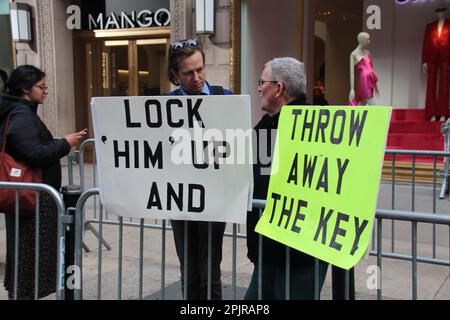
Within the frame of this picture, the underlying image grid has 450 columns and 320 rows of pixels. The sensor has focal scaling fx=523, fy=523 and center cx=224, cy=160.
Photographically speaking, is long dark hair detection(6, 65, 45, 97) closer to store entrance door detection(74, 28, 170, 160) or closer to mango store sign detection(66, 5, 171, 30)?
mango store sign detection(66, 5, 171, 30)

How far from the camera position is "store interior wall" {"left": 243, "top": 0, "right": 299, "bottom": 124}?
1060cm

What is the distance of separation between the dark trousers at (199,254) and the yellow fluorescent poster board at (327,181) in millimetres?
631

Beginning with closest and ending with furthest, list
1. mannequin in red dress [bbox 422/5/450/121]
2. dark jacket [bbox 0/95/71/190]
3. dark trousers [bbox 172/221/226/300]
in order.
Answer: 1. dark trousers [bbox 172/221/226/300]
2. dark jacket [bbox 0/95/71/190]
3. mannequin in red dress [bbox 422/5/450/121]

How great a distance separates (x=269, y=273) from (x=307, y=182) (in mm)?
650

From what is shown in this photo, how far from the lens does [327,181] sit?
2.24 metres

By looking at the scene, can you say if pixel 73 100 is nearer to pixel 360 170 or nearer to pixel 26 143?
pixel 26 143

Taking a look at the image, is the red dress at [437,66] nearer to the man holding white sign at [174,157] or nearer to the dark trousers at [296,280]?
the dark trousers at [296,280]

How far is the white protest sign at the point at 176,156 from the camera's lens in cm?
245

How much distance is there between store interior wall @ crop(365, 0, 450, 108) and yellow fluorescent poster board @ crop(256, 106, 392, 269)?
35.0 ft

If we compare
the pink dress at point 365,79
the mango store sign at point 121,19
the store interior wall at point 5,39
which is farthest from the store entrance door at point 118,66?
the pink dress at point 365,79

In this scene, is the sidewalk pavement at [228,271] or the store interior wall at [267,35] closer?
the sidewalk pavement at [228,271]

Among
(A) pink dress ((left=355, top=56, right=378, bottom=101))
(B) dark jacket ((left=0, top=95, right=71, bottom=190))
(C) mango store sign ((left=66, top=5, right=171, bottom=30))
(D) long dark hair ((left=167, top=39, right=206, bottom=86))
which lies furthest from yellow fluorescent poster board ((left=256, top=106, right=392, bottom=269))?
(C) mango store sign ((left=66, top=5, right=171, bottom=30))

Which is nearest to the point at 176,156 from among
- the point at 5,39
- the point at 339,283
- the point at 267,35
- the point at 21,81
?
the point at 339,283
